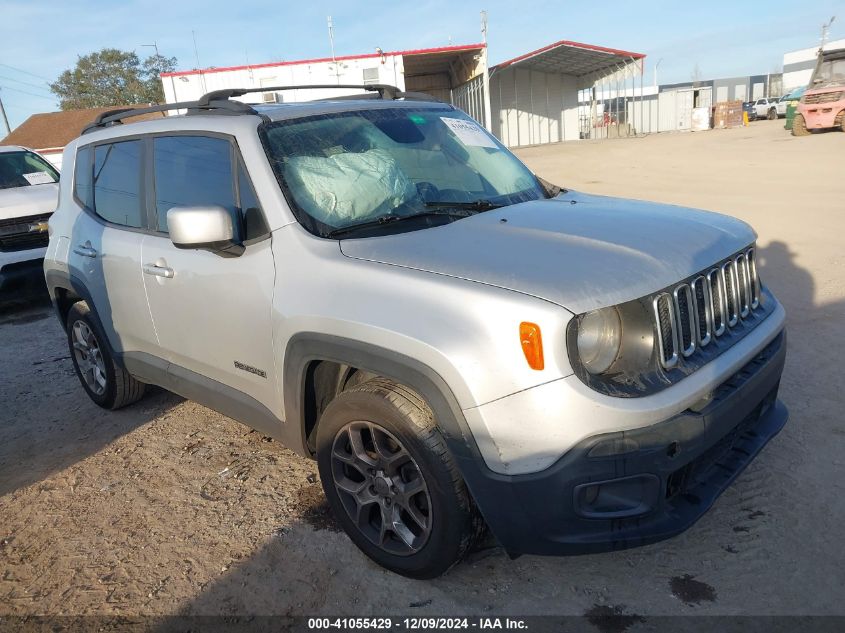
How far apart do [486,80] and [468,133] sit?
70.3 feet

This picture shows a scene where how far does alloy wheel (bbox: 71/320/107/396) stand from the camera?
15.4ft

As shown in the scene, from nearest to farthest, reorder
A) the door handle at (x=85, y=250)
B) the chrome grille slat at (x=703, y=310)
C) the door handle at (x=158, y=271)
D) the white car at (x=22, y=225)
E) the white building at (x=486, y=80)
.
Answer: the chrome grille slat at (x=703, y=310) → the door handle at (x=158, y=271) → the door handle at (x=85, y=250) → the white car at (x=22, y=225) → the white building at (x=486, y=80)

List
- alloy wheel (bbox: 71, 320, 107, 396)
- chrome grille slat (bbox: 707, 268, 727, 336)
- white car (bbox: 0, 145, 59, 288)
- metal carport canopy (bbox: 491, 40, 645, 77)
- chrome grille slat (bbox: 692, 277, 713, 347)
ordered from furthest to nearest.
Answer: metal carport canopy (bbox: 491, 40, 645, 77) → white car (bbox: 0, 145, 59, 288) → alloy wheel (bbox: 71, 320, 107, 396) → chrome grille slat (bbox: 707, 268, 727, 336) → chrome grille slat (bbox: 692, 277, 713, 347)

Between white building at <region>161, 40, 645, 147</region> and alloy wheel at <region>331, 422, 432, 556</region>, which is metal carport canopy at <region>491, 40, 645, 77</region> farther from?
alloy wheel at <region>331, 422, 432, 556</region>

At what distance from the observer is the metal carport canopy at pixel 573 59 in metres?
29.5

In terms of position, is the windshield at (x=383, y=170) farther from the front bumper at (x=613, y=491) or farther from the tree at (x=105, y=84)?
the tree at (x=105, y=84)

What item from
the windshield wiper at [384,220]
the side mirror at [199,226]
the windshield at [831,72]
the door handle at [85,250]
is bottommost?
the door handle at [85,250]

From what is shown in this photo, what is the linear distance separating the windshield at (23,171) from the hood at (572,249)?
8182 millimetres

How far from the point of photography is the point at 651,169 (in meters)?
17.1

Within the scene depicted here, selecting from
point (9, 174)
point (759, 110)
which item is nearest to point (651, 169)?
point (9, 174)

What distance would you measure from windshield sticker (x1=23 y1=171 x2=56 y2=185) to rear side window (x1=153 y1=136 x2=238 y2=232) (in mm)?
6563

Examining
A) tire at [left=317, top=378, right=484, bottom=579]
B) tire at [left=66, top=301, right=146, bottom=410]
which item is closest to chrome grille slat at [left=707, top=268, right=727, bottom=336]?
tire at [left=317, top=378, right=484, bottom=579]

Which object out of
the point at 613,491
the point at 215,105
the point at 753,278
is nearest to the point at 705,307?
the point at 753,278

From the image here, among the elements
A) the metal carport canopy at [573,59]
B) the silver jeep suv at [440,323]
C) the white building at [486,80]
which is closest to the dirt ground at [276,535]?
the silver jeep suv at [440,323]
